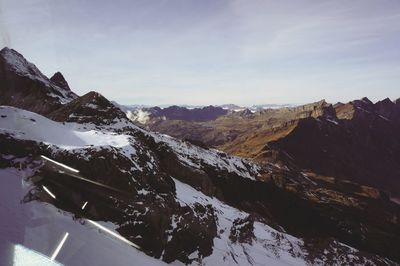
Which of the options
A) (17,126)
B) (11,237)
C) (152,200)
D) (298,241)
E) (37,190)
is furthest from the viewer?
(298,241)

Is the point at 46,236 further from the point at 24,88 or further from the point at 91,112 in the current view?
the point at 24,88

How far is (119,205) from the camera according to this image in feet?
82.3

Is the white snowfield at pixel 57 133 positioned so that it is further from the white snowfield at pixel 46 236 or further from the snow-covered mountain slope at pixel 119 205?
the white snowfield at pixel 46 236

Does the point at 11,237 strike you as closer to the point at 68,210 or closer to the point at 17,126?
the point at 68,210

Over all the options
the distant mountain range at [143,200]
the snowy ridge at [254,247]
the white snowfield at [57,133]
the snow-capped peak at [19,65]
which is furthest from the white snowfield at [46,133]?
the snow-capped peak at [19,65]

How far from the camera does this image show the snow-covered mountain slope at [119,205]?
63.6 ft

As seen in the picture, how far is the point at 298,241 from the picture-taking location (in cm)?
4516

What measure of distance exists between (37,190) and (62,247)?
18.4 ft

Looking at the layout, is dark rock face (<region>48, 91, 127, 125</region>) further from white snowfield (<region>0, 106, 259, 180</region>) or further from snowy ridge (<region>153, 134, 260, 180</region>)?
snowy ridge (<region>153, 134, 260, 180</region>)

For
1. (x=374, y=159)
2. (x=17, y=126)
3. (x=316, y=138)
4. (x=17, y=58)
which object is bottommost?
(x=374, y=159)

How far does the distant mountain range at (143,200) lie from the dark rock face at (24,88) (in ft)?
0.70

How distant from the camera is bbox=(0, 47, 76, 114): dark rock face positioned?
55.1 m

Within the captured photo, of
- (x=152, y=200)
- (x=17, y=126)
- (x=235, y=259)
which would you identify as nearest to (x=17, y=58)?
(x=17, y=126)

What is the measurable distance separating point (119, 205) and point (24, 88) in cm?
4349
